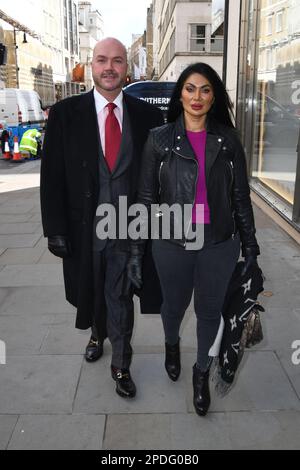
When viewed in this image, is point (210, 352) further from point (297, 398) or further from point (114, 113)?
point (114, 113)

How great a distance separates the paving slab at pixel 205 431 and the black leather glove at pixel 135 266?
77cm

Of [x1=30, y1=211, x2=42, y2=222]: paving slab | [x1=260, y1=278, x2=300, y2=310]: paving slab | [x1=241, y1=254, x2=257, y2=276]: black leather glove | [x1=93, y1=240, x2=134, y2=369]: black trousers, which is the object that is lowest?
[x1=260, y1=278, x2=300, y2=310]: paving slab

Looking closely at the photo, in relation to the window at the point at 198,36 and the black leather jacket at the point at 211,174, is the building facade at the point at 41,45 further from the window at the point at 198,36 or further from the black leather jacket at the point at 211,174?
the black leather jacket at the point at 211,174

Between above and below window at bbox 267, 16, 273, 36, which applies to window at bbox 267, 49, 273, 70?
below

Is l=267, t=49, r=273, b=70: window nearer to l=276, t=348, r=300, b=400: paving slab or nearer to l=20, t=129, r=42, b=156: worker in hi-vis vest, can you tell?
l=276, t=348, r=300, b=400: paving slab

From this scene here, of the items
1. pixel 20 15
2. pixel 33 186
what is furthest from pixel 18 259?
pixel 20 15

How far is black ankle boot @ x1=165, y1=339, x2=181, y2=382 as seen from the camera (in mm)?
3068

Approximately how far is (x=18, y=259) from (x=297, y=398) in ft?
12.4

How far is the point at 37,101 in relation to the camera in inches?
782

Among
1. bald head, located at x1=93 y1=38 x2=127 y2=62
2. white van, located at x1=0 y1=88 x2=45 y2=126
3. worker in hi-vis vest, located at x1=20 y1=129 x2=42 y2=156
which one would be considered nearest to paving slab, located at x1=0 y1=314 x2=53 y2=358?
bald head, located at x1=93 y1=38 x2=127 y2=62

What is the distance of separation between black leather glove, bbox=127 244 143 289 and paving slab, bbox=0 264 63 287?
2247mm

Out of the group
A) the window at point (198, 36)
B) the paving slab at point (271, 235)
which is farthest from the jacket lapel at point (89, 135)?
the window at point (198, 36)

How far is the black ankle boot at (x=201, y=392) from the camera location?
108 inches

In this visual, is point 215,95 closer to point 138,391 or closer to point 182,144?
point 182,144
